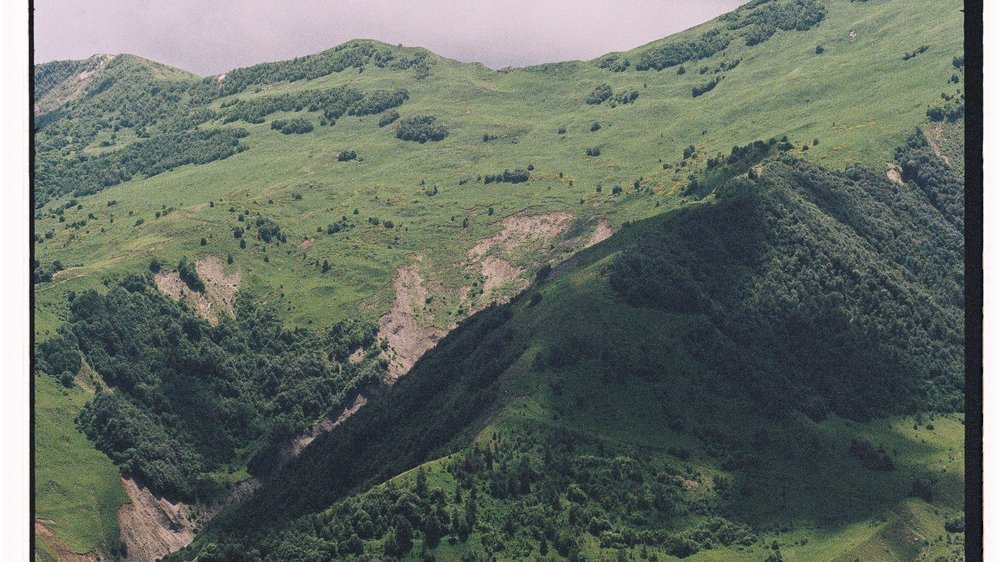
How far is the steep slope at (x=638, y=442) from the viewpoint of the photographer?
145 metres

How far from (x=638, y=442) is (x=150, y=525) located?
72.4 metres

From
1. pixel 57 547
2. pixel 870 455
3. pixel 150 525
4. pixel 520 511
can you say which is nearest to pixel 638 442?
pixel 520 511

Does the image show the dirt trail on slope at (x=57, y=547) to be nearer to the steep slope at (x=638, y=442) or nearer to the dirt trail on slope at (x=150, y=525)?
the dirt trail on slope at (x=150, y=525)

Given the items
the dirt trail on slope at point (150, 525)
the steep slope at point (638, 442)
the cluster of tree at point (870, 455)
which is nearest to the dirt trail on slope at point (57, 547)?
the dirt trail on slope at point (150, 525)

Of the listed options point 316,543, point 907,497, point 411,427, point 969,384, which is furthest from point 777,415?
point 969,384

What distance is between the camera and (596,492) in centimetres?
15112

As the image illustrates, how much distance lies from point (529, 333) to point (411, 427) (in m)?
21.2

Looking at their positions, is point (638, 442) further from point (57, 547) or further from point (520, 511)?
point (57, 547)

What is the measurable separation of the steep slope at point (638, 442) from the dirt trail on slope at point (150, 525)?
298 inches

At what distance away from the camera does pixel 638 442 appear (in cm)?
16325

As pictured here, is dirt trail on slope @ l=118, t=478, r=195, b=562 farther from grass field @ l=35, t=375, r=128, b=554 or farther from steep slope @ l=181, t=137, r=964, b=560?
A: steep slope @ l=181, t=137, r=964, b=560

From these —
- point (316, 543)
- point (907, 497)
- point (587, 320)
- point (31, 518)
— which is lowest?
point (907, 497)

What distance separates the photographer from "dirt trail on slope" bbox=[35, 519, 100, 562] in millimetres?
162375

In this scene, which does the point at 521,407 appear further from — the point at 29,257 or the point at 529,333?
the point at 29,257
